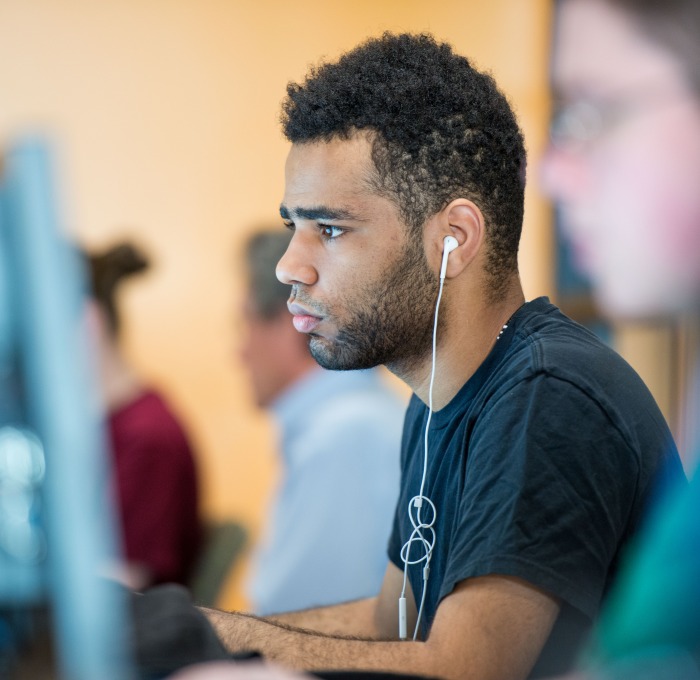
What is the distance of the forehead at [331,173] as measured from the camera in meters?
1.20

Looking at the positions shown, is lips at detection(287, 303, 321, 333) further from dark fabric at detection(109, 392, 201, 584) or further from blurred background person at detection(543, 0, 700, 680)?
blurred background person at detection(543, 0, 700, 680)

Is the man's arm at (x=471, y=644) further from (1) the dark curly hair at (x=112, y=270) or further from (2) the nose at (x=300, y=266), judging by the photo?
(1) the dark curly hair at (x=112, y=270)

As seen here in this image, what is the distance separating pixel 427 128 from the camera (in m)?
1.23

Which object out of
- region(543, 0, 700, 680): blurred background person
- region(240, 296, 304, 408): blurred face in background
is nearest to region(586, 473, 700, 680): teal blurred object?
region(240, 296, 304, 408): blurred face in background

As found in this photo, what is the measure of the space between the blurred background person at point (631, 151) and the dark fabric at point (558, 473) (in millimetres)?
1447

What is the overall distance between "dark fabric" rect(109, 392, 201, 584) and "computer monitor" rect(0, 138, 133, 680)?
1.84 meters

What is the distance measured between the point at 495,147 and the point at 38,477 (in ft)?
2.85

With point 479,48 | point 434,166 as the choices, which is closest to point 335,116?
point 434,166

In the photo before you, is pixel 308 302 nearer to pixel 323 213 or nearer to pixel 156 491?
pixel 323 213

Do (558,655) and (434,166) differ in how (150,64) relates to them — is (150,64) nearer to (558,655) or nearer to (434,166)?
(434,166)

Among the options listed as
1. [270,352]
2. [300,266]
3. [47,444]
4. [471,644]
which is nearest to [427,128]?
[300,266]

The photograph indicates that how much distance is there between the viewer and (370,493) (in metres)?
2.03

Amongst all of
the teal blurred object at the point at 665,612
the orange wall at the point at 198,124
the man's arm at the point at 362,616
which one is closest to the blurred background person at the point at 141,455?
the orange wall at the point at 198,124

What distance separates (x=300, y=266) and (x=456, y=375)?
0.24m
